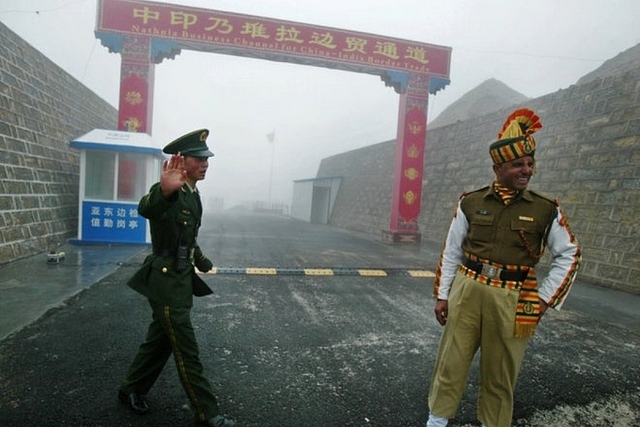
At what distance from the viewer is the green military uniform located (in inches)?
91.4

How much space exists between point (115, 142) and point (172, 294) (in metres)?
8.47

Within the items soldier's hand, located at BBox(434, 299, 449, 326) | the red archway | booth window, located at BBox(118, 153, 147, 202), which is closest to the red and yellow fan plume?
soldier's hand, located at BBox(434, 299, 449, 326)

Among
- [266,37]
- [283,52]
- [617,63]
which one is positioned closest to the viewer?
[266,37]

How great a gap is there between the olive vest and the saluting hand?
175 cm

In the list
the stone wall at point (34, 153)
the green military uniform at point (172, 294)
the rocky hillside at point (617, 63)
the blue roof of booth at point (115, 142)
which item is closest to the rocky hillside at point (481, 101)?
the rocky hillside at point (617, 63)

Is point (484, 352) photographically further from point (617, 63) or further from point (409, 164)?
point (617, 63)

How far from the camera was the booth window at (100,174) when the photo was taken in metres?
9.48

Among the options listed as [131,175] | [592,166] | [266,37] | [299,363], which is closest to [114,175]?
[131,175]

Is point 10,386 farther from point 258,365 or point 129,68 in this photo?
point 129,68

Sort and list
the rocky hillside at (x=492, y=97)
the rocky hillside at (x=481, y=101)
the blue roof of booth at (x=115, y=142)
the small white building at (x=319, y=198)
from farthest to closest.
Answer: the rocky hillside at (x=481, y=101) < the rocky hillside at (x=492, y=97) < the small white building at (x=319, y=198) < the blue roof of booth at (x=115, y=142)

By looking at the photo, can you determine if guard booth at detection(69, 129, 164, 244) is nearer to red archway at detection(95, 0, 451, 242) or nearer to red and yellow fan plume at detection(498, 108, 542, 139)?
red archway at detection(95, 0, 451, 242)

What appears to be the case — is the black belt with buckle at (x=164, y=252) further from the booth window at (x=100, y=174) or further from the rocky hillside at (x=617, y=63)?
the rocky hillside at (x=617, y=63)

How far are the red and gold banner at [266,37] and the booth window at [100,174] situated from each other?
151 inches

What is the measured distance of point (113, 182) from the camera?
941 centimetres
